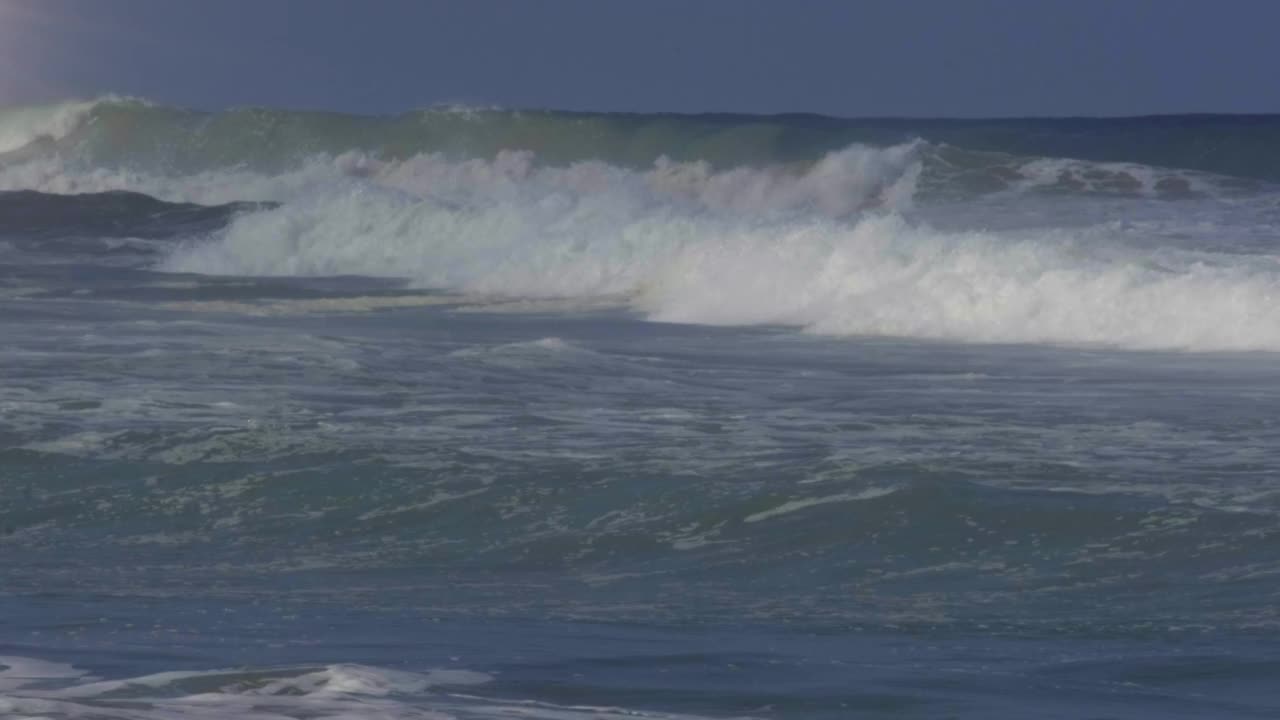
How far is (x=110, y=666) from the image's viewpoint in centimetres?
514

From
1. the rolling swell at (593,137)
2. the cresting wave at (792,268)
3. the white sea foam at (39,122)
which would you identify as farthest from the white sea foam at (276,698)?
the white sea foam at (39,122)

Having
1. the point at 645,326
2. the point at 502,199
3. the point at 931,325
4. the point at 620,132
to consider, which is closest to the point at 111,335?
the point at 645,326

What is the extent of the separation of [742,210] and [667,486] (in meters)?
27.6

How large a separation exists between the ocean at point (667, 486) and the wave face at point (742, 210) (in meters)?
0.10

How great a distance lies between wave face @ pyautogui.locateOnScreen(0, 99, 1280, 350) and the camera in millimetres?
16130

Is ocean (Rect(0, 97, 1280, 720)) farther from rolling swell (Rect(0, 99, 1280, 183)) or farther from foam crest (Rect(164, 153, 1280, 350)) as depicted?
rolling swell (Rect(0, 99, 1280, 183))

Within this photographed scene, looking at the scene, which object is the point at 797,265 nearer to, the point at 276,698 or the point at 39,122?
the point at 276,698

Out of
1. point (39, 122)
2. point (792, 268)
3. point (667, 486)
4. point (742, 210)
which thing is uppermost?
point (39, 122)

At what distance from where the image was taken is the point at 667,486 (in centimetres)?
802

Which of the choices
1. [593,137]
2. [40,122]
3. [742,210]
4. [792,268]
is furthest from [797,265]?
[40,122]

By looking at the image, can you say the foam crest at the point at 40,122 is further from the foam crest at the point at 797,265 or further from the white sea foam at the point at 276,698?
the white sea foam at the point at 276,698

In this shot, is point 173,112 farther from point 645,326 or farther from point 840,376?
point 840,376

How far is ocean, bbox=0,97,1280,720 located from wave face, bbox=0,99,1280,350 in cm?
10

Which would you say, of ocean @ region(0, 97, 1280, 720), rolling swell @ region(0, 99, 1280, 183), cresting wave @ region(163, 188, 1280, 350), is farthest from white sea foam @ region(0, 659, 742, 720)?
rolling swell @ region(0, 99, 1280, 183)
